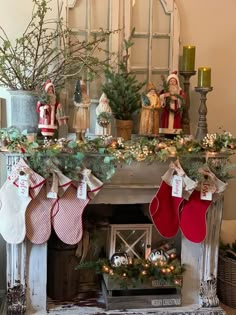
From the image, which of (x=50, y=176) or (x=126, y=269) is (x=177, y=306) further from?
(x=50, y=176)

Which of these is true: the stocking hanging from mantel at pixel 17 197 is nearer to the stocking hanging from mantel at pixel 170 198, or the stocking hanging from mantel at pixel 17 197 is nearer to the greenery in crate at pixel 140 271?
the greenery in crate at pixel 140 271

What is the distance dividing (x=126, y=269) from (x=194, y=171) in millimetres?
602

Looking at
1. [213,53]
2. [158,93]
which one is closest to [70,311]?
[158,93]

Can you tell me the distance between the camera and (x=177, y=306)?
2.58m

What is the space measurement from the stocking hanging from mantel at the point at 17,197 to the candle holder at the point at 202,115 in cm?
84

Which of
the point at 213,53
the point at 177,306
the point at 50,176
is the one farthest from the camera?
the point at 213,53

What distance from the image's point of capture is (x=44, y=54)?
2.52 meters

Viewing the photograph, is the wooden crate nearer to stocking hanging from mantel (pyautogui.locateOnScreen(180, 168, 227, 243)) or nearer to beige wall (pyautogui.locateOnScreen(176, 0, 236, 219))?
stocking hanging from mantel (pyautogui.locateOnScreen(180, 168, 227, 243))

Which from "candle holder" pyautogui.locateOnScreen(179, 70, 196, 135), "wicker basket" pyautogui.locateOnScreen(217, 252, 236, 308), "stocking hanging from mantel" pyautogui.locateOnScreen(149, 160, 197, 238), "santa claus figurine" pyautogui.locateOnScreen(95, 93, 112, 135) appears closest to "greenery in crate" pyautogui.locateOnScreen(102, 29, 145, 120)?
"santa claus figurine" pyautogui.locateOnScreen(95, 93, 112, 135)

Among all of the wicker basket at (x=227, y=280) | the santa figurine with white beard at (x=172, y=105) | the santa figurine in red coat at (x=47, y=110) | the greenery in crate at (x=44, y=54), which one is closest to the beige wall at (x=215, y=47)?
the santa figurine with white beard at (x=172, y=105)

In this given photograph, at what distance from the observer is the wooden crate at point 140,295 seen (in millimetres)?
2516

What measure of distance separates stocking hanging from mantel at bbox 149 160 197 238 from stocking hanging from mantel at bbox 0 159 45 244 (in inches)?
22.9

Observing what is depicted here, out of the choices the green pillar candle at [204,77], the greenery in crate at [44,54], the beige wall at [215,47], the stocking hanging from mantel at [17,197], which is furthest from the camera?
the beige wall at [215,47]

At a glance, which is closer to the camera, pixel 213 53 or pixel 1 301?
pixel 1 301
